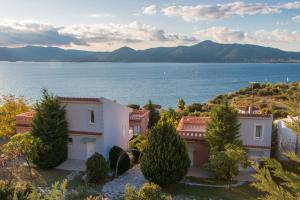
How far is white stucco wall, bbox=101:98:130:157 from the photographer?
1037 inches

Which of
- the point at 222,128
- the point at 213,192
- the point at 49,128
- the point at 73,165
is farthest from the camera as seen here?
the point at 73,165

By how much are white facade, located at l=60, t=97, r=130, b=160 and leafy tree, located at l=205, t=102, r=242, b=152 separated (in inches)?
322

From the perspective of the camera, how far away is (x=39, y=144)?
24062mm

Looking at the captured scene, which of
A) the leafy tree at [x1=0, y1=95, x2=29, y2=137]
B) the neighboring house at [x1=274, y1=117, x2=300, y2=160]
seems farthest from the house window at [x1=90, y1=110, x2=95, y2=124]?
the neighboring house at [x1=274, y1=117, x2=300, y2=160]

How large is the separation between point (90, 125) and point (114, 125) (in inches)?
92.3

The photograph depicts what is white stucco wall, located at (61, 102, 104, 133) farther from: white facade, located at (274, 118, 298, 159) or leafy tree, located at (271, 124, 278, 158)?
white facade, located at (274, 118, 298, 159)

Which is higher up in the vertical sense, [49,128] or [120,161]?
[49,128]

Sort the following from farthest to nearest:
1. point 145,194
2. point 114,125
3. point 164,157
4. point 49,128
Result: 1. point 114,125
2. point 49,128
3. point 164,157
4. point 145,194

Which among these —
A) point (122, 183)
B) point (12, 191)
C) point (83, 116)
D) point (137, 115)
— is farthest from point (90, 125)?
point (12, 191)

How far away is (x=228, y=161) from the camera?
21422 millimetres

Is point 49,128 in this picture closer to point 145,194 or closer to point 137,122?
point 137,122

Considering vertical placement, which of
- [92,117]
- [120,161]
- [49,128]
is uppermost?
[92,117]

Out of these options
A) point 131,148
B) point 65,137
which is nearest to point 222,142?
point 131,148

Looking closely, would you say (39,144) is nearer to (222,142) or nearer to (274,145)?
(222,142)
